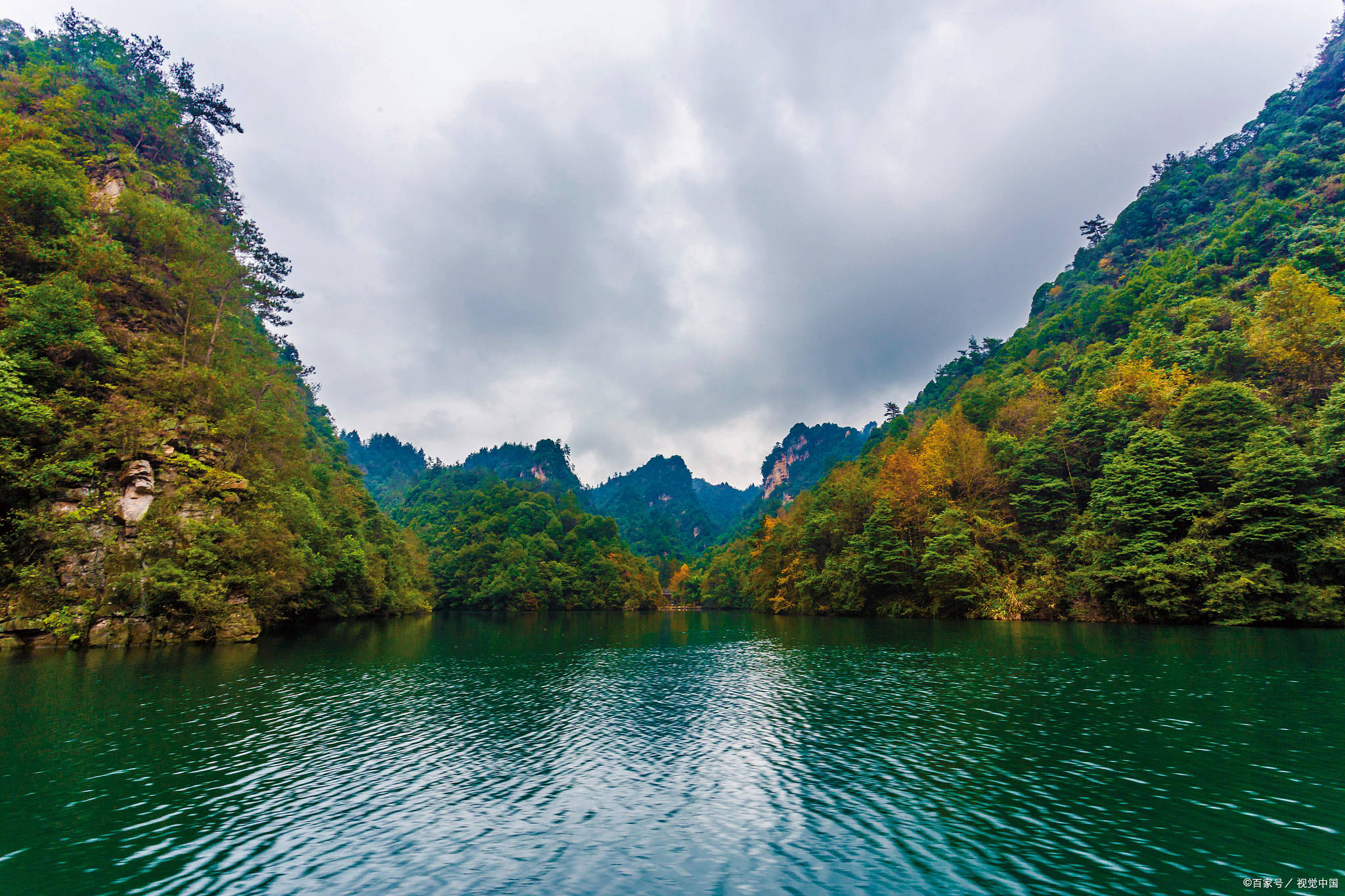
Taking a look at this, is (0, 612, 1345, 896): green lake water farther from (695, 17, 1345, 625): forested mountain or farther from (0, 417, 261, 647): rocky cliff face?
(695, 17, 1345, 625): forested mountain

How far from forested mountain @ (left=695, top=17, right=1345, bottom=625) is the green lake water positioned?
44.6ft

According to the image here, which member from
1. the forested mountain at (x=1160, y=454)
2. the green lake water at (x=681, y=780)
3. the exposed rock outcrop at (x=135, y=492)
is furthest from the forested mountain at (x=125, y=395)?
the forested mountain at (x=1160, y=454)

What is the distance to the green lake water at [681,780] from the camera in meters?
8.55

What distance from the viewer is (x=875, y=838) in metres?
9.66

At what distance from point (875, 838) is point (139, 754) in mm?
17829

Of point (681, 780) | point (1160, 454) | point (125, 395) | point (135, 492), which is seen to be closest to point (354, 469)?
point (125, 395)

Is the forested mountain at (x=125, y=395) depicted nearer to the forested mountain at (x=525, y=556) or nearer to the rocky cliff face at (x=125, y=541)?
the rocky cliff face at (x=125, y=541)

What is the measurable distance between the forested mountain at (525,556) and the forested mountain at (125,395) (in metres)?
59.3

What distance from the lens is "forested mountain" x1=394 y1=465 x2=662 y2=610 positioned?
366 feet

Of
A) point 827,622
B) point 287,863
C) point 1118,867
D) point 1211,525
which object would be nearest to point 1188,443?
point 1211,525

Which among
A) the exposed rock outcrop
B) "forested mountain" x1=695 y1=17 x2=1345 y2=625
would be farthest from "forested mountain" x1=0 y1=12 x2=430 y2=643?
"forested mountain" x1=695 y1=17 x2=1345 y2=625

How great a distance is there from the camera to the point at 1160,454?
41531mm

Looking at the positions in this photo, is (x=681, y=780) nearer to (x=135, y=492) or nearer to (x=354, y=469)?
(x=135, y=492)

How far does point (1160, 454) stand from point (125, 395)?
239ft
